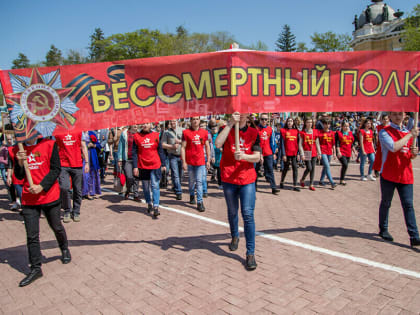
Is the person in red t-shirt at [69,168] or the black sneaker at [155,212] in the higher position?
the person in red t-shirt at [69,168]

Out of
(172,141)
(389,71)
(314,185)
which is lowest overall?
(314,185)

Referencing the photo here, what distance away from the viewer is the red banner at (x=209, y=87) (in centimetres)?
412

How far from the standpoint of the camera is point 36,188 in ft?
13.5

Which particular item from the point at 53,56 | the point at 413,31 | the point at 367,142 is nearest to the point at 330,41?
the point at 413,31

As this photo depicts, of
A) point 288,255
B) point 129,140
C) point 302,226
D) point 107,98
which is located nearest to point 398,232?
point 302,226

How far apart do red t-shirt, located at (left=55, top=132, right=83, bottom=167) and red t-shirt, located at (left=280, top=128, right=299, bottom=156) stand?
5550 mm

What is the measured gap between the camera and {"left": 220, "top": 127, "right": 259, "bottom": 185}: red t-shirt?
170 inches

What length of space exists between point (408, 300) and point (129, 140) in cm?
675

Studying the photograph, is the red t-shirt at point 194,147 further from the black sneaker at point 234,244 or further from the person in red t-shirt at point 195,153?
the black sneaker at point 234,244

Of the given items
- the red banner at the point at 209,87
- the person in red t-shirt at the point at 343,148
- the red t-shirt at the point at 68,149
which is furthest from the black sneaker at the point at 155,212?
the person in red t-shirt at the point at 343,148

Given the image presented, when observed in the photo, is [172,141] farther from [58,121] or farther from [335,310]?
[335,310]

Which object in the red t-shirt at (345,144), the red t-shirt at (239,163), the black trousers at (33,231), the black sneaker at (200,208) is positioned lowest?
the black sneaker at (200,208)

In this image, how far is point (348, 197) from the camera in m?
8.21

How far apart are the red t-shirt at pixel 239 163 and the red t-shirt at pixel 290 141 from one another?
494 centimetres
